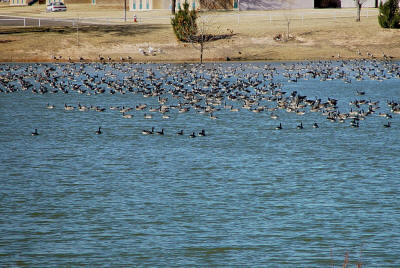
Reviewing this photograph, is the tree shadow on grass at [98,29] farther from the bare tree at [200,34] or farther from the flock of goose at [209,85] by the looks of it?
the flock of goose at [209,85]

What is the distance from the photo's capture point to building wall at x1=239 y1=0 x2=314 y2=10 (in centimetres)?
12025

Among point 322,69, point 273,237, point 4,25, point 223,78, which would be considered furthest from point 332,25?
point 273,237

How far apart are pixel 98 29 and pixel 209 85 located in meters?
42.7

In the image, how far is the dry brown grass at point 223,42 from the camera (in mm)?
87062

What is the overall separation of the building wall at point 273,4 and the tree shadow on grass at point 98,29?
25094 millimetres

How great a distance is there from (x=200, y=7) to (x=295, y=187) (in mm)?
99614

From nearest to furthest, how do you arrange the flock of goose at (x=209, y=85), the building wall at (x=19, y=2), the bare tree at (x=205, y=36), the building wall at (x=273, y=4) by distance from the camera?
the flock of goose at (x=209, y=85)
the bare tree at (x=205, y=36)
the building wall at (x=273, y=4)
the building wall at (x=19, y=2)

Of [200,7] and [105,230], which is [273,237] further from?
[200,7]

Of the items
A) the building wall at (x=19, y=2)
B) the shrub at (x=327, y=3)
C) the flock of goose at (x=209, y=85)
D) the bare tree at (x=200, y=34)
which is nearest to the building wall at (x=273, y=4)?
the shrub at (x=327, y=3)

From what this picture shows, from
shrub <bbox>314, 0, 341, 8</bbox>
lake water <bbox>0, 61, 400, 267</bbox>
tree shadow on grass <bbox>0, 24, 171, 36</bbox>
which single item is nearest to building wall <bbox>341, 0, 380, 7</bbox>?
shrub <bbox>314, 0, 341, 8</bbox>

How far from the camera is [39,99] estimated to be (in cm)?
5628

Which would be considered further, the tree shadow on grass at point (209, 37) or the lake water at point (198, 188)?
the tree shadow on grass at point (209, 37)

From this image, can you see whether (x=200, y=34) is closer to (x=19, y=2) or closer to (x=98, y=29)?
(x=98, y=29)

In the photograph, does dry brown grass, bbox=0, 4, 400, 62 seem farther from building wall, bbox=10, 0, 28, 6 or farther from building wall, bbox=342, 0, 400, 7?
building wall, bbox=10, 0, 28, 6
